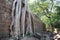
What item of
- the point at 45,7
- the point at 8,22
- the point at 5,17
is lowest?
the point at 8,22

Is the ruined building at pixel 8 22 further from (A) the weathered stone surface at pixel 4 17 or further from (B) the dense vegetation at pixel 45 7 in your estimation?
(B) the dense vegetation at pixel 45 7

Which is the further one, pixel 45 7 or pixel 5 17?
pixel 45 7

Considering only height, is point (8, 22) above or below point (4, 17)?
below

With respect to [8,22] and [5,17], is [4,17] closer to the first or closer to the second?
[5,17]

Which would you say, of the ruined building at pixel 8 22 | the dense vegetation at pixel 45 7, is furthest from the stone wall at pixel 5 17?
the dense vegetation at pixel 45 7

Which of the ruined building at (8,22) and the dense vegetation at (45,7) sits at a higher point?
the dense vegetation at (45,7)

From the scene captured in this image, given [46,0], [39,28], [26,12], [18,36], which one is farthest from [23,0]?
[46,0]

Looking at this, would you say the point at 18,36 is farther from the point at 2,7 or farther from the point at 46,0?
the point at 46,0

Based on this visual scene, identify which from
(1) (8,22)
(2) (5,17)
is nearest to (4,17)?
(2) (5,17)

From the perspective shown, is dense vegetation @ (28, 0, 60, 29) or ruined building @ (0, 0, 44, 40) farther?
dense vegetation @ (28, 0, 60, 29)

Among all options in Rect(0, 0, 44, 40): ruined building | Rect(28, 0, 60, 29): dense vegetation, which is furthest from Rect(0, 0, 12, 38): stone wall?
Rect(28, 0, 60, 29): dense vegetation

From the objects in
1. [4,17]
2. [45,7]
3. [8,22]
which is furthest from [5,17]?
[45,7]

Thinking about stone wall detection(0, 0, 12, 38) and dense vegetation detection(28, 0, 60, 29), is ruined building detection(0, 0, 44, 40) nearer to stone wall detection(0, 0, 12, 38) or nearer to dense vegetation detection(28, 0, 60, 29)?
stone wall detection(0, 0, 12, 38)

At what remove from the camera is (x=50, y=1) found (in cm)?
1059
